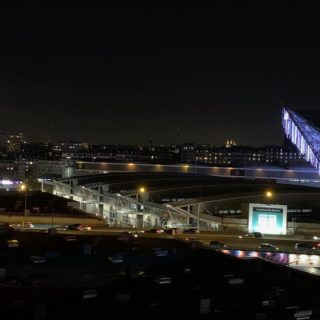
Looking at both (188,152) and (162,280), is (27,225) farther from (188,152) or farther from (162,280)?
(188,152)

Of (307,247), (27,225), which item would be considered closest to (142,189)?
(27,225)

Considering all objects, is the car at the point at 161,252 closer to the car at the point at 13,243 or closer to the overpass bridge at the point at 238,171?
the car at the point at 13,243

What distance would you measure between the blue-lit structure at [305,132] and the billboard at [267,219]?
7.69m

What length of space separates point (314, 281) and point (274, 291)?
3.59ft

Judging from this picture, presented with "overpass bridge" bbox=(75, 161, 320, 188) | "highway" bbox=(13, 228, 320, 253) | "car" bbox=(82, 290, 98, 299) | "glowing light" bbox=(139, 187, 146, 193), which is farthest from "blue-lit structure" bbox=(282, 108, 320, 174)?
"car" bbox=(82, 290, 98, 299)

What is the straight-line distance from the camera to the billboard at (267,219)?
19891 millimetres

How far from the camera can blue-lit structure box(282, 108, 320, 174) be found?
27.8 meters

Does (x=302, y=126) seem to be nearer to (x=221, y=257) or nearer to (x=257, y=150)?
(x=221, y=257)

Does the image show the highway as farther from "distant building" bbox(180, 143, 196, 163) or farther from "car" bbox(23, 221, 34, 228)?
"distant building" bbox(180, 143, 196, 163)

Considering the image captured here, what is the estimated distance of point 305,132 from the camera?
29703 millimetres

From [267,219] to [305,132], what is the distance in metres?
10.7

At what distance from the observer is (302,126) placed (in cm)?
3052

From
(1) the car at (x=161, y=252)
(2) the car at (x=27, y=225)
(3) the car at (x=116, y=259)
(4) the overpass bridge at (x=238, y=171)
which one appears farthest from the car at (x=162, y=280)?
(4) the overpass bridge at (x=238, y=171)

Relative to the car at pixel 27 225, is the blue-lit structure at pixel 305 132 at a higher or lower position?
higher
